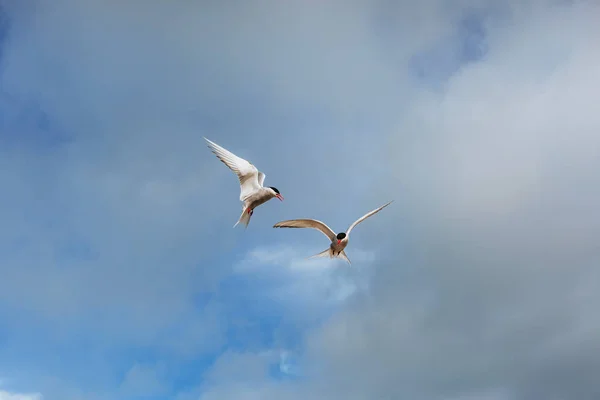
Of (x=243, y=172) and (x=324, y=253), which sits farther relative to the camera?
(x=324, y=253)

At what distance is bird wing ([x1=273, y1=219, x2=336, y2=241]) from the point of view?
38.6m

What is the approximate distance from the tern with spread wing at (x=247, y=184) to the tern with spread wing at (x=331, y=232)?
5.05ft

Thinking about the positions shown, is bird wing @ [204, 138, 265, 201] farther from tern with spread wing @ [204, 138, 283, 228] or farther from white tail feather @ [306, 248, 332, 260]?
white tail feather @ [306, 248, 332, 260]

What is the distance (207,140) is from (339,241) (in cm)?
900

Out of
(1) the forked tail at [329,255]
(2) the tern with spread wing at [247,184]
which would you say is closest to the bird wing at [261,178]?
(2) the tern with spread wing at [247,184]

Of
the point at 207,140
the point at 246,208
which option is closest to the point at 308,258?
the point at 246,208

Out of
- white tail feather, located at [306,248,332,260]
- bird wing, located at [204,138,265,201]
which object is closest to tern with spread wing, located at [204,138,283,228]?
bird wing, located at [204,138,265,201]

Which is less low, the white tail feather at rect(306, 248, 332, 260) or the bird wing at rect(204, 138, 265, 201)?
the bird wing at rect(204, 138, 265, 201)

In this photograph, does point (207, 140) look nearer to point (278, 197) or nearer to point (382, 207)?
point (278, 197)

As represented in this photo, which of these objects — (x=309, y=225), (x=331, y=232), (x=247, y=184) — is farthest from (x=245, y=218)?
(x=331, y=232)

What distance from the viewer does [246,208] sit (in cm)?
3878

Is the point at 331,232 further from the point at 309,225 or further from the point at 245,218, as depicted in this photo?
the point at 245,218

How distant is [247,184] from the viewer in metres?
39.2

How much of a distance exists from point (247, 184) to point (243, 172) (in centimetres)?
69
